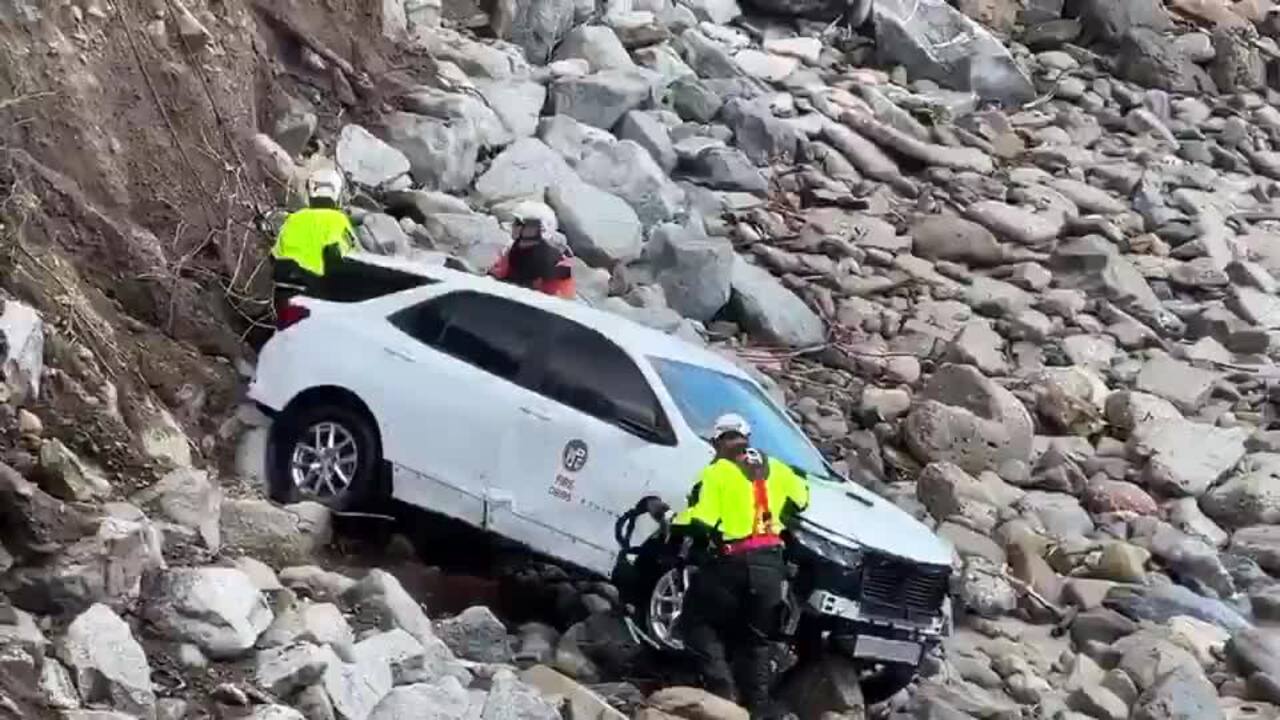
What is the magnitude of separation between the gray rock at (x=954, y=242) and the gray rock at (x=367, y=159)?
7221 mm

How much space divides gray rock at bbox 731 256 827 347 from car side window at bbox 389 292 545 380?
6.59m

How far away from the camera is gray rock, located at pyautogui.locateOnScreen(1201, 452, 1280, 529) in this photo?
1628 cm

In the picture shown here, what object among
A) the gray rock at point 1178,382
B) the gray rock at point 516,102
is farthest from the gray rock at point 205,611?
the gray rock at point 1178,382

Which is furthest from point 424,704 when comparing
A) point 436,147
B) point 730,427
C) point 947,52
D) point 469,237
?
point 947,52

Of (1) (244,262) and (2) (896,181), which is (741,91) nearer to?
(2) (896,181)

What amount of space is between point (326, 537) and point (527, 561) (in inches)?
52.5

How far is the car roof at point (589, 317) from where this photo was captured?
10664mm

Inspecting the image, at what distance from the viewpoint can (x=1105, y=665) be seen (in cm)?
1247

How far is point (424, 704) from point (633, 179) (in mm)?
10802

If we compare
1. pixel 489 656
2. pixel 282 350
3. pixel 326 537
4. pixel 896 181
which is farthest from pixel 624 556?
pixel 896 181

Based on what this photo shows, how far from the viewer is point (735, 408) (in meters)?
10.7

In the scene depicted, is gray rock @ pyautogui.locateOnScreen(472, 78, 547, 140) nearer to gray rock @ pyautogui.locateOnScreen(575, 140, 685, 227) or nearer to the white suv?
gray rock @ pyautogui.locateOnScreen(575, 140, 685, 227)

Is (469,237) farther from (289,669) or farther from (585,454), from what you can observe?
(289,669)

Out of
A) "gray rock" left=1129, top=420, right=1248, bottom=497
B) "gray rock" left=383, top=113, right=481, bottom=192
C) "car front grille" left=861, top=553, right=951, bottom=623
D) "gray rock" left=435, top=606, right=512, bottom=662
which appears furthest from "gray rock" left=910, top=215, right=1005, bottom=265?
"gray rock" left=435, top=606, right=512, bottom=662
